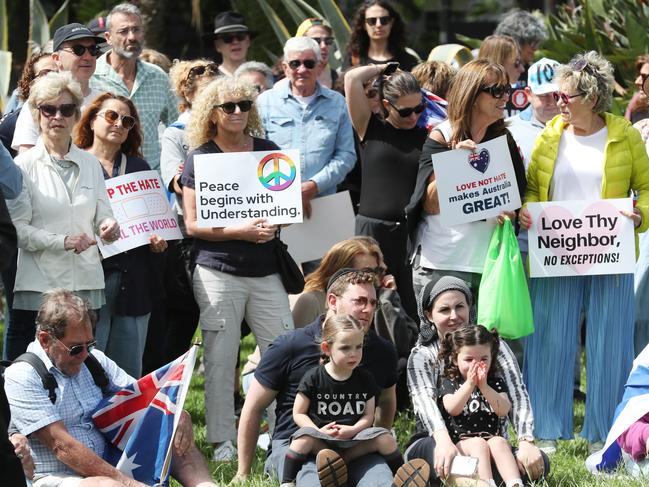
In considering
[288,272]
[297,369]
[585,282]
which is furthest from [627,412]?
[288,272]

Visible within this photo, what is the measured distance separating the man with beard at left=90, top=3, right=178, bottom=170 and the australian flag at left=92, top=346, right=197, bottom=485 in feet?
9.38

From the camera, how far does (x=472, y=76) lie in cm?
741

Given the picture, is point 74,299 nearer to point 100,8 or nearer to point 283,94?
point 283,94

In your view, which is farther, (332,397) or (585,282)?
(585,282)

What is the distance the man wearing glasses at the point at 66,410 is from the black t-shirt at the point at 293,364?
530mm

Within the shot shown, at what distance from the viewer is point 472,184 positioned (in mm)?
A: 7402

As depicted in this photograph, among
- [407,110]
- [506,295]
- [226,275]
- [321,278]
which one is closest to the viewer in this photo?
[506,295]

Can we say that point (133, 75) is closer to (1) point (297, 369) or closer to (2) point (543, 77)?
(2) point (543, 77)

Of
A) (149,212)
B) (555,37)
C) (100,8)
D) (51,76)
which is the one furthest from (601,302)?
(100,8)

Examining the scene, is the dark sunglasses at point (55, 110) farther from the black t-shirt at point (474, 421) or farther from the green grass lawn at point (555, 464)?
the black t-shirt at point (474, 421)

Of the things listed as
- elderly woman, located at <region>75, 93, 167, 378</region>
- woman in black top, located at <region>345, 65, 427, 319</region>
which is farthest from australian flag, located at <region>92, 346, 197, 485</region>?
woman in black top, located at <region>345, 65, 427, 319</region>

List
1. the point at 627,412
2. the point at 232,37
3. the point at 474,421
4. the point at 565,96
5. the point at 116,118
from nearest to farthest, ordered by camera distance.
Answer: the point at 474,421 < the point at 627,412 < the point at 565,96 < the point at 116,118 < the point at 232,37

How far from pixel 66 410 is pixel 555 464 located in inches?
106

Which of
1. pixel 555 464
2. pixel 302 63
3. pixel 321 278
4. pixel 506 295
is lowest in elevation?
pixel 555 464
